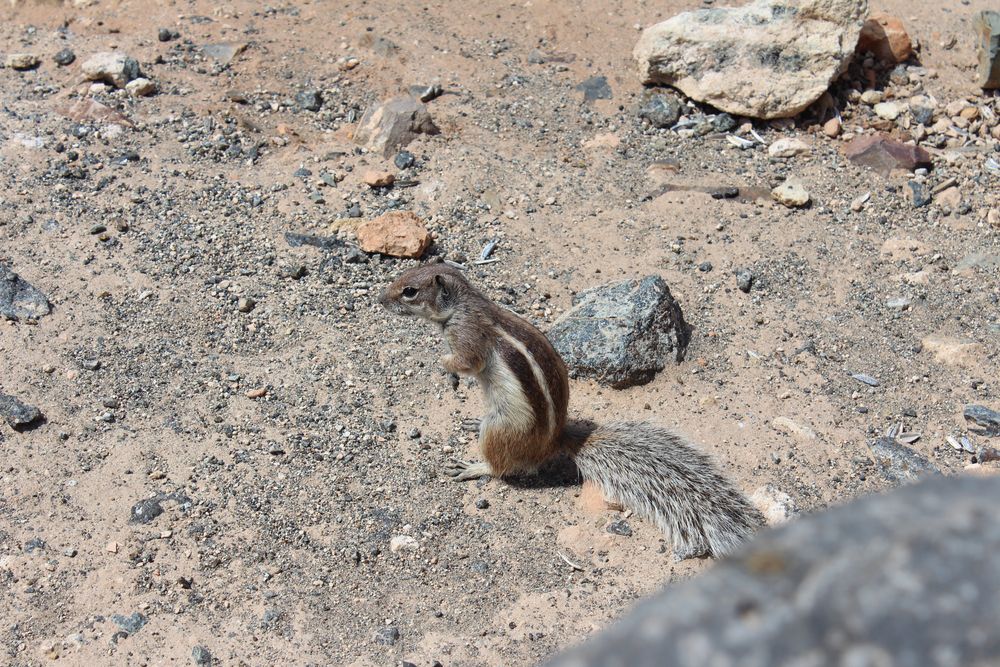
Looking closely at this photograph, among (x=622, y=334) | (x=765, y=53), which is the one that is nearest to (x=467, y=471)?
(x=622, y=334)

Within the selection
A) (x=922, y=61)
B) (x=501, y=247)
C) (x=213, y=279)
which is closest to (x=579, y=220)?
(x=501, y=247)

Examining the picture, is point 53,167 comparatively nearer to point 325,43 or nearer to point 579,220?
point 325,43

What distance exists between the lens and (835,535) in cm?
145

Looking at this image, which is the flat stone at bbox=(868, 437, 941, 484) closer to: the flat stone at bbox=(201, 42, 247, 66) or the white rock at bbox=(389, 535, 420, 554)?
the white rock at bbox=(389, 535, 420, 554)

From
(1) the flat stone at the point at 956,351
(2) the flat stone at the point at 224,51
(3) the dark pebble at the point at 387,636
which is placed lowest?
(3) the dark pebble at the point at 387,636

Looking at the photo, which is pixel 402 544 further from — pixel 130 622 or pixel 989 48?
pixel 989 48

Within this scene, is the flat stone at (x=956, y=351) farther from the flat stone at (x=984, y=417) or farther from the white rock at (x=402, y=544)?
the white rock at (x=402, y=544)

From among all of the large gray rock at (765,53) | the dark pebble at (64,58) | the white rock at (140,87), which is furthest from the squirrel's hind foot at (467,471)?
the dark pebble at (64,58)

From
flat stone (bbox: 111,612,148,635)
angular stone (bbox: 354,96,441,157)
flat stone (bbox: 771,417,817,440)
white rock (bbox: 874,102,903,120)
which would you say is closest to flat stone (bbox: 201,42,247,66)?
angular stone (bbox: 354,96,441,157)

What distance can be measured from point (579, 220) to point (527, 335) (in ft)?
7.67

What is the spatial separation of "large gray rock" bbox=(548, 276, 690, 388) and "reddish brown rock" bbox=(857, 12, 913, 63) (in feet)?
14.0

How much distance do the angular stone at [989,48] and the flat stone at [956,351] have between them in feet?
11.1

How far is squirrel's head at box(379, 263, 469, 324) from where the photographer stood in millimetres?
5758

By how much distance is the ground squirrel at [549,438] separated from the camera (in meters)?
5.20
